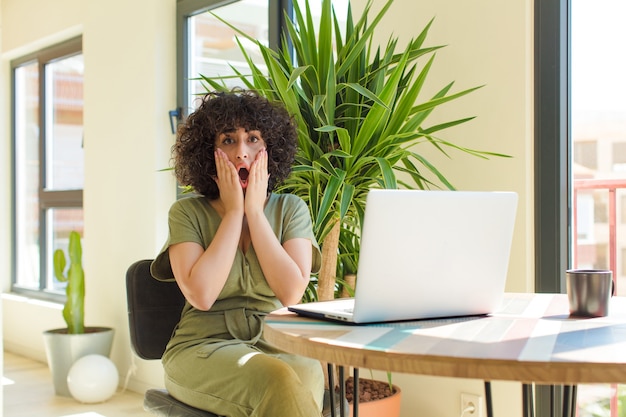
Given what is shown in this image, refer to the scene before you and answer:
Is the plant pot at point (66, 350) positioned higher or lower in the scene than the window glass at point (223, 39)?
lower

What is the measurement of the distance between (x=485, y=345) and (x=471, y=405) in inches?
65.3

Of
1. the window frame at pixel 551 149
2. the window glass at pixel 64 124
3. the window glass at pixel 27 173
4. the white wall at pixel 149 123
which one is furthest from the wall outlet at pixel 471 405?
the window glass at pixel 27 173

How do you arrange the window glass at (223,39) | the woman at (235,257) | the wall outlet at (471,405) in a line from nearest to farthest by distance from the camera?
the woman at (235,257) → the wall outlet at (471,405) → the window glass at (223,39)

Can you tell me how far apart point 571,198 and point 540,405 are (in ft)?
2.21

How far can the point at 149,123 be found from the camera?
4.32m

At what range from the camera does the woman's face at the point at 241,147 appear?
80.4 inches


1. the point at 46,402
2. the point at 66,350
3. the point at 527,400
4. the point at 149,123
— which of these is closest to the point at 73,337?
the point at 66,350

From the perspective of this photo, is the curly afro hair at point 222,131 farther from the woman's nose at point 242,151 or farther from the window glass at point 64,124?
the window glass at point 64,124

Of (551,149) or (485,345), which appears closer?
(485,345)

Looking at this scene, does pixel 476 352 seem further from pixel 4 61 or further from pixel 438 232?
pixel 4 61

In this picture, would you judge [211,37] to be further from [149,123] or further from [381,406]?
[381,406]

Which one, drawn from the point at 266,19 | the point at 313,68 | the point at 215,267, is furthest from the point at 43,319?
the point at 215,267

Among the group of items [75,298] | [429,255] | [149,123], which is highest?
[149,123]

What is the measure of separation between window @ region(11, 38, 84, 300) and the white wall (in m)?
0.12
